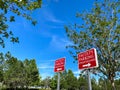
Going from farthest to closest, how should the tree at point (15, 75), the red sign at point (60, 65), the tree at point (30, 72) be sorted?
the tree at point (30, 72) < the tree at point (15, 75) < the red sign at point (60, 65)

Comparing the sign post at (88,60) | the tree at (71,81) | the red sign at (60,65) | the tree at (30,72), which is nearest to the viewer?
the sign post at (88,60)

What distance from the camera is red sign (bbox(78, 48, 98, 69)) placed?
6.93 metres

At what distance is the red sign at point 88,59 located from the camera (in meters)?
6.93

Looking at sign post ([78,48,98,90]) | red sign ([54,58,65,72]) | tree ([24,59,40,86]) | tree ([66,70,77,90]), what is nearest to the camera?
sign post ([78,48,98,90])

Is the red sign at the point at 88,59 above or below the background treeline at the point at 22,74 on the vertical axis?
below

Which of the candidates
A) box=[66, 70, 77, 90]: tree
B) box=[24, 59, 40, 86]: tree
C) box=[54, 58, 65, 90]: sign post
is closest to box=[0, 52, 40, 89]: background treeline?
box=[24, 59, 40, 86]: tree

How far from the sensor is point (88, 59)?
7184mm

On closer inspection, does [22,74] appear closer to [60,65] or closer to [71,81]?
[71,81]

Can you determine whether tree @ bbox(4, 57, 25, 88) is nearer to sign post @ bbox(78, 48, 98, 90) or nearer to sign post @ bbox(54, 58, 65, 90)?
sign post @ bbox(54, 58, 65, 90)

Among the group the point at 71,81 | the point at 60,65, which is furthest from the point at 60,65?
the point at 71,81

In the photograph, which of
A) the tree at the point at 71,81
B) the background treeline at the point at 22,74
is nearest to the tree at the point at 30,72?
the background treeline at the point at 22,74

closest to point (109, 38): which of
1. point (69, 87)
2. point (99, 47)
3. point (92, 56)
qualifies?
point (99, 47)

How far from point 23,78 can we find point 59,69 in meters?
66.1

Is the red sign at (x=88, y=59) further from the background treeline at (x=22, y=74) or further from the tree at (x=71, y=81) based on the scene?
the tree at (x=71, y=81)
